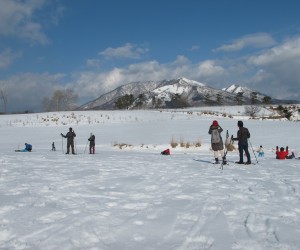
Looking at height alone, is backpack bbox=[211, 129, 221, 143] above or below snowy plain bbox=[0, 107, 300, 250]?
above

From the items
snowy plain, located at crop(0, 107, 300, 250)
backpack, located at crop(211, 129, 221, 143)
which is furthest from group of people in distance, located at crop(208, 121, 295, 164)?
snowy plain, located at crop(0, 107, 300, 250)

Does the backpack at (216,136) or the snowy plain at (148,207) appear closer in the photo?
the snowy plain at (148,207)

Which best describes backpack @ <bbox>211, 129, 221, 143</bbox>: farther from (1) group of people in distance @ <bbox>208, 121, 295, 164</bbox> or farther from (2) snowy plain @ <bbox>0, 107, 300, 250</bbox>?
(2) snowy plain @ <bbox>0, 107, 300, 250</bbox>

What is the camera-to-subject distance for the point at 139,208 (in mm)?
7121

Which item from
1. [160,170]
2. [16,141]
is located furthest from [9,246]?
[16,141]

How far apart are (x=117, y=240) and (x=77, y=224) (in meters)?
1.00

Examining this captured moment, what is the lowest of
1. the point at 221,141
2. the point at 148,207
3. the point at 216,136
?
the point at 148,207

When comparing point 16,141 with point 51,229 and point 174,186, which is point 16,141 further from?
point 51,229

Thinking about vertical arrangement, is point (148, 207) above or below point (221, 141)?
below

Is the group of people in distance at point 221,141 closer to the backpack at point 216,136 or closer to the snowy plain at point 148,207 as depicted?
the backpack at point 216,136

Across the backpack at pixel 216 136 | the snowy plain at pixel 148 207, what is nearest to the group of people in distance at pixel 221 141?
the backpack at pixel 216 136

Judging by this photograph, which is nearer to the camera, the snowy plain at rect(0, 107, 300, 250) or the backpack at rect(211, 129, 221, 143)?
the snowy plain at rect(0, 107, 300, 250)

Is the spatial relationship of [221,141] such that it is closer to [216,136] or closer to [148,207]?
[216,136]

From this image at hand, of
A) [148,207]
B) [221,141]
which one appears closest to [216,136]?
[221,141]
